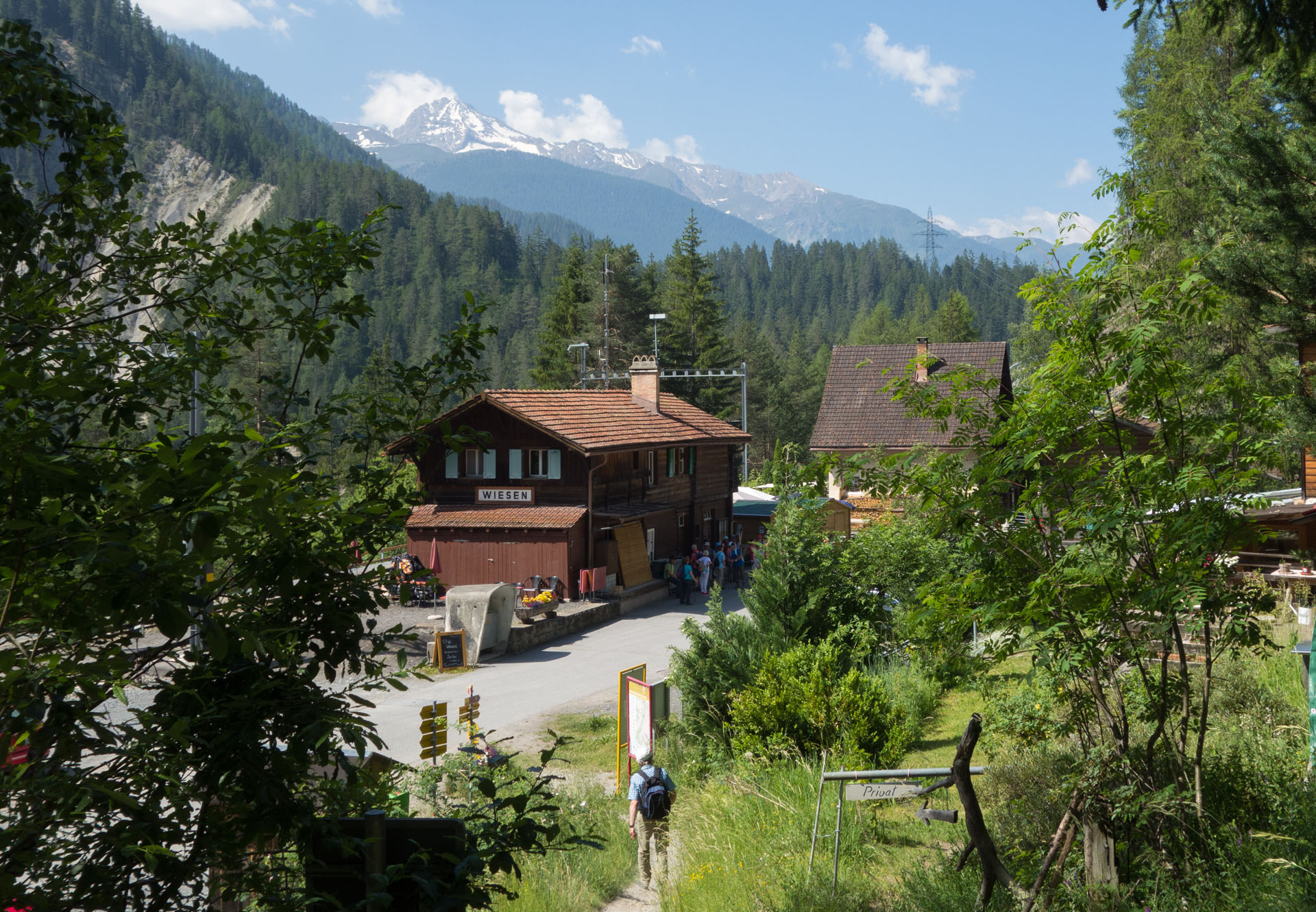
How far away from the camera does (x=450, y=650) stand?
21188 mm

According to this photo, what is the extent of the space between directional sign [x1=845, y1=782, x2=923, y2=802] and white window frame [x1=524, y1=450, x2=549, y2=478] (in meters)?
22.3

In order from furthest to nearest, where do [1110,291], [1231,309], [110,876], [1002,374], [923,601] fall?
[1002,374]
[1231,309]
[923,601]
[1110,291]
[110,876]

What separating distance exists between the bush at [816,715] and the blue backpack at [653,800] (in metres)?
1.88

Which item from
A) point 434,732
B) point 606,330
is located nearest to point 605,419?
point 434,732

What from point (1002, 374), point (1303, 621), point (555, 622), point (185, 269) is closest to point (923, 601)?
point (185, 269)

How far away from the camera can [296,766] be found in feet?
9.59

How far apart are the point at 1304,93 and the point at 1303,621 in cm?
831

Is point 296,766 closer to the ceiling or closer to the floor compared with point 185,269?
closer to the floor

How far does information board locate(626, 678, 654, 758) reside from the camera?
11.8 m

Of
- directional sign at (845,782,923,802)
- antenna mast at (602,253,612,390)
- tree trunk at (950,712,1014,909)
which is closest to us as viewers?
tree trunk at (950,712,1014,909)

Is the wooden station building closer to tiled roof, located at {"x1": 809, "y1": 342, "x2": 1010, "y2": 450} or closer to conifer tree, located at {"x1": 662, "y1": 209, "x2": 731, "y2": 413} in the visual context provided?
tiled roof, located at {"x1": 809, "y1": 342, "x2": 1010, "y2": 450}

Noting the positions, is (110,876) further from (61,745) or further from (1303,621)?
(1303,621)

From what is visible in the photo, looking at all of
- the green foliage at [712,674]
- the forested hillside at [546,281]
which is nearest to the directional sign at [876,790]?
the green foliage at [712,674]

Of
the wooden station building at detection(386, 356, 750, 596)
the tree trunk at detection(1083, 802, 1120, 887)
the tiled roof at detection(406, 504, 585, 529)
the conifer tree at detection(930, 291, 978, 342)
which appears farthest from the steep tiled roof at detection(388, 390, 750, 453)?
the conifer tree at detection(930, 291, 978, 342)
